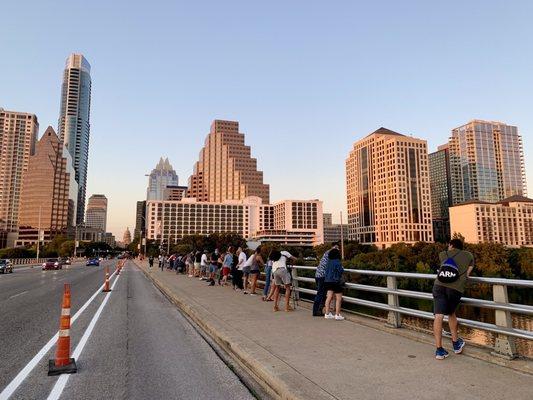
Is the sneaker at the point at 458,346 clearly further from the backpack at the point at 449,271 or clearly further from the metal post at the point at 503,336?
the backpack at the point at 449,271

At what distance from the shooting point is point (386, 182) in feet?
655

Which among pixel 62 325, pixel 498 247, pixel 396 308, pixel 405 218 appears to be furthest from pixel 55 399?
pixel 405 218

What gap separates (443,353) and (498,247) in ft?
252

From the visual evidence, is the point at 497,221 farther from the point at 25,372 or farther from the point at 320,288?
the point at 25,372

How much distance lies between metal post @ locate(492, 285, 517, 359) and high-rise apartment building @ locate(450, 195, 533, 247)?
184825 mm

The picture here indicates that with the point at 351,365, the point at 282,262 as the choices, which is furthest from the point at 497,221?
the point at 351,365

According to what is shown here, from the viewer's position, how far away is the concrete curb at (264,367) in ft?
15.8

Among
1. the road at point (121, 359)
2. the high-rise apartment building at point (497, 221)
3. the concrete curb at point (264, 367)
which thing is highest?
the high-rise apartment building at point (497, 221)

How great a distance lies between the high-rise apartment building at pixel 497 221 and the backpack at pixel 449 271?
606 ft

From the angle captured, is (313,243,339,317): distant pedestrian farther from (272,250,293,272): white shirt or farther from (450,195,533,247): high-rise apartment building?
(450,195,533,247): high-rise apartment building

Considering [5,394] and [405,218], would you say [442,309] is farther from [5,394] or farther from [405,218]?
[405,218]

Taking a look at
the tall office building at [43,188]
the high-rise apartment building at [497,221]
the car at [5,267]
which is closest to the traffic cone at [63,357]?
the car at [5,267]

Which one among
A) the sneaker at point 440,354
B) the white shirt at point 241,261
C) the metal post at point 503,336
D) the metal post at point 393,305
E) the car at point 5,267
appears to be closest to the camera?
the metal post at point 503,336

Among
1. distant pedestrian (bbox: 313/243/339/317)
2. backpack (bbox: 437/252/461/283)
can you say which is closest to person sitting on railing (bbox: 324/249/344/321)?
distant pedestrian (bbox: 313/243/339/317)
